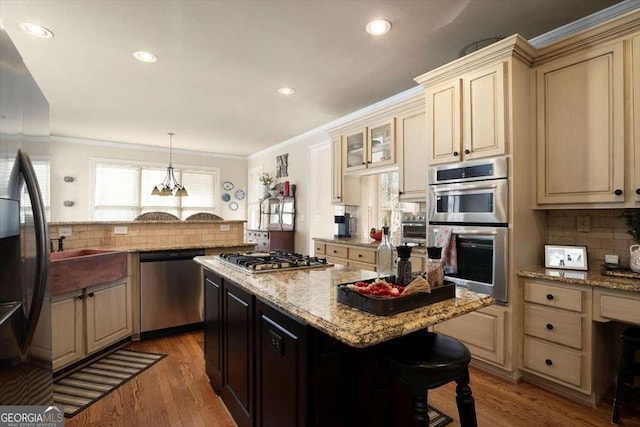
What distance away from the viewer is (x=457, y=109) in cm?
255

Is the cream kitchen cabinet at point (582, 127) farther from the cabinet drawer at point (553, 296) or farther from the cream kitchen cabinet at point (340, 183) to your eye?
the cream kitchen cabinet at point (340, 183)

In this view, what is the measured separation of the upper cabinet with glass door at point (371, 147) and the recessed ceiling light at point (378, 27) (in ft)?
3.76

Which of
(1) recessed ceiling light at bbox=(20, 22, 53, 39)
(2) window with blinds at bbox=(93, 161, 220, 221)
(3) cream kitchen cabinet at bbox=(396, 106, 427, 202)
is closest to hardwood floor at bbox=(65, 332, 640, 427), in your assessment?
(3) cream kitchen cabinet at bbox=(396, 106, 427, 202)

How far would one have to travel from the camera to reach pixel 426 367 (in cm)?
109

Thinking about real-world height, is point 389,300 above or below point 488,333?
above

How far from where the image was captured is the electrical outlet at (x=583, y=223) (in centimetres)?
238

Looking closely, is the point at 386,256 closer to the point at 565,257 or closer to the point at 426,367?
the point at 426,367

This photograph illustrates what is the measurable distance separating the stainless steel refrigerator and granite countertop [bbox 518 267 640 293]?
269 centimetres

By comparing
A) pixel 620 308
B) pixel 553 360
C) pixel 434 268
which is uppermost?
pixel 434 268

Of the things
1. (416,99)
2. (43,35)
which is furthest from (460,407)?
(43,35)

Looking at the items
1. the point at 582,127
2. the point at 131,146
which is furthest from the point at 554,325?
the point at 131,146

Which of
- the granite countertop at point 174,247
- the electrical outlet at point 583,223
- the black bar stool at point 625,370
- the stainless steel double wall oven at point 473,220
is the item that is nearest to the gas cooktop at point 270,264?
the stainless steel double wall oven at point 473,220

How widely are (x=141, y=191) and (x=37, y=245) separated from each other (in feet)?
20.3

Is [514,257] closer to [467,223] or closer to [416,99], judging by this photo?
[467,223]
